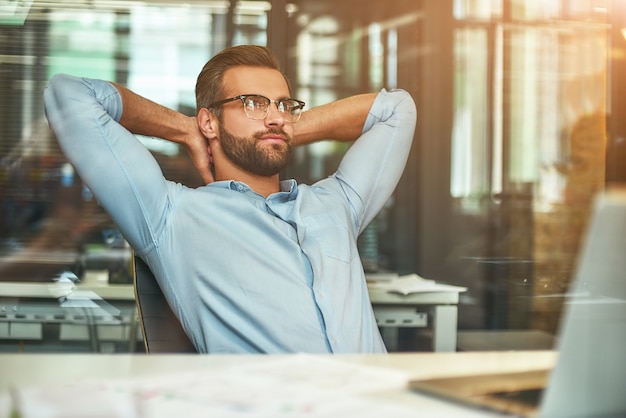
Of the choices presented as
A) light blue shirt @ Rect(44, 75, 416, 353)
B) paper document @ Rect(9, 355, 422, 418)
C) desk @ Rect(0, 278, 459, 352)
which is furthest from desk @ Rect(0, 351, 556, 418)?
desk @ Rect(0, 278, 459, 352)

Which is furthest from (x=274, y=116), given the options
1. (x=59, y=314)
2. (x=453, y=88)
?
(x=453, y=88)

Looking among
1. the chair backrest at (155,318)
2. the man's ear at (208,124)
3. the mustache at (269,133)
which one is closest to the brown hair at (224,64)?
the man's ear at (208,124)

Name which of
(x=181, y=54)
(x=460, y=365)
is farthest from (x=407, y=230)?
(x=460, y=365)

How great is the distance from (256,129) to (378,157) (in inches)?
13.6

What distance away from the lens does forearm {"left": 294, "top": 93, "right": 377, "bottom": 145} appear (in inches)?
84.6

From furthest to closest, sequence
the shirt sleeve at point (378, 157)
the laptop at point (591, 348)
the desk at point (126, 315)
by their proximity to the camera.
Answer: the desk at point (126, 315) → the shirt sleeve at point (378, 157) → the laptop at point (591, 348)

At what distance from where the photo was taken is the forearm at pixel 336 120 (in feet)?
7.05

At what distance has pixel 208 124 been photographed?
202cm

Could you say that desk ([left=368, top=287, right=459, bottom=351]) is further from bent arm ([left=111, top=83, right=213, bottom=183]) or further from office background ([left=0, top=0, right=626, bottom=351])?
office background ([left=0, top=0, right=626, bottom=351])

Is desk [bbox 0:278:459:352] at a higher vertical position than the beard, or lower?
lower

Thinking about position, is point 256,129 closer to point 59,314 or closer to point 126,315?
point 126,315

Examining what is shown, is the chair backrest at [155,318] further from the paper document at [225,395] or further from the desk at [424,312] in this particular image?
the desk at [424,312]

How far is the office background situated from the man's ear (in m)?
2.16

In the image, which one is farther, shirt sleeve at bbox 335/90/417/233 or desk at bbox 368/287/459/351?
desk at bbox 368/287/459/351
